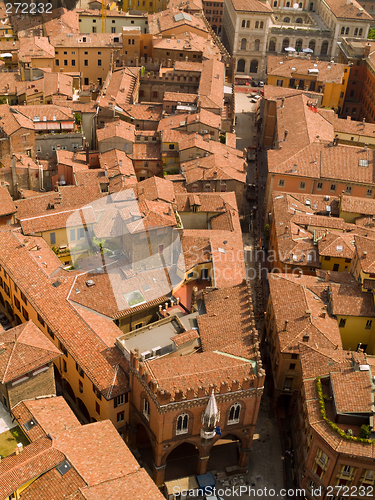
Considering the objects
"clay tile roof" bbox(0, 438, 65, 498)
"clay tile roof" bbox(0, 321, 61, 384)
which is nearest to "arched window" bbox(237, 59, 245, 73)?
"clay tile roof" bbox(0, 321, 61, 384)

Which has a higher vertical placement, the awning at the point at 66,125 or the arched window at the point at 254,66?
the awning at the point at 66,125

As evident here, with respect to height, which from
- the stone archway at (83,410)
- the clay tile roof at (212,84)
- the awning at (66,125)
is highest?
the clay tile roof at (212,84)

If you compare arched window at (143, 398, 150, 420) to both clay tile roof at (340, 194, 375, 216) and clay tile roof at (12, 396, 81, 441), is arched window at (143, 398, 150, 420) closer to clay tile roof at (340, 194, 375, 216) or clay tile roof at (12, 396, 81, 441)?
clay tile roof at (12, 396, 81, 441)

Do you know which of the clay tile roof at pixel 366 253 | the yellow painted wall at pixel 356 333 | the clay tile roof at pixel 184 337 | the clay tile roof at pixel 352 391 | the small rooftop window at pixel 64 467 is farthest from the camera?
the clay tile roof at pixel 366 253

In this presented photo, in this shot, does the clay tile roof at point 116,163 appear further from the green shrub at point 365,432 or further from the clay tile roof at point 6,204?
the green shrub at point 365,432

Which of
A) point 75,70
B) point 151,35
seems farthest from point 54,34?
point 151,35

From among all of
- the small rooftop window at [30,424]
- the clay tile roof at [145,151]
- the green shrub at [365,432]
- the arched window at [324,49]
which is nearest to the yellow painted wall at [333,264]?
the green shrub at [365,432]
